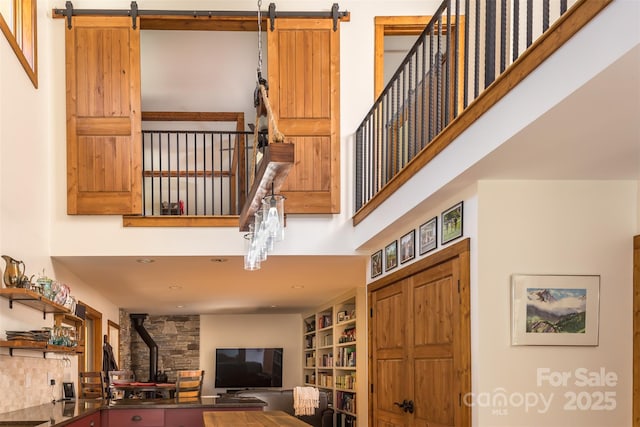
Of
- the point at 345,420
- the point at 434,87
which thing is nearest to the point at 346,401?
the point at 345,420

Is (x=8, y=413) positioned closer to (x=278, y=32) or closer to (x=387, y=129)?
(x=387, y=129)

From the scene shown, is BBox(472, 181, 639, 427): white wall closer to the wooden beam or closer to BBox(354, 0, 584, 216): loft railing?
BBox(354, 0, 584, 216): loft railing

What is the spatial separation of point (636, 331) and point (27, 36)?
567 cm

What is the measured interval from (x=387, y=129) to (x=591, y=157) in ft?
9.15

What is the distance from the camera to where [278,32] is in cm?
835

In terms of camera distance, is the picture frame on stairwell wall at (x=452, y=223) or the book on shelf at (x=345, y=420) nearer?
the picture frame on stairwell wall at (x=452, y=223)

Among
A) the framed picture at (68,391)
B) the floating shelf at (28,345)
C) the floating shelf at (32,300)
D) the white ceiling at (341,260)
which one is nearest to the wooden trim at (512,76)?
the white ceiling at (341,260)

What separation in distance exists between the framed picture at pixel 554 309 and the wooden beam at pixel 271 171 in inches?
63.6

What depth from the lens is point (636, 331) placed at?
497 cm

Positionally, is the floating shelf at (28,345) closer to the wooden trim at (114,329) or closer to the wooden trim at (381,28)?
the wooden trim at (381,28)

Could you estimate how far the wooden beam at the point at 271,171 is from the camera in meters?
4.16

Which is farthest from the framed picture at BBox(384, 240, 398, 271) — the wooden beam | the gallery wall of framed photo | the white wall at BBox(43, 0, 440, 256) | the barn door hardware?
the barn door hardware

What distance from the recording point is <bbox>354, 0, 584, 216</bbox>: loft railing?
4.75 metres

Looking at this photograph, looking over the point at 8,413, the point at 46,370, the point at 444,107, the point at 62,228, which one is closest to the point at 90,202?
the point at 62,228
